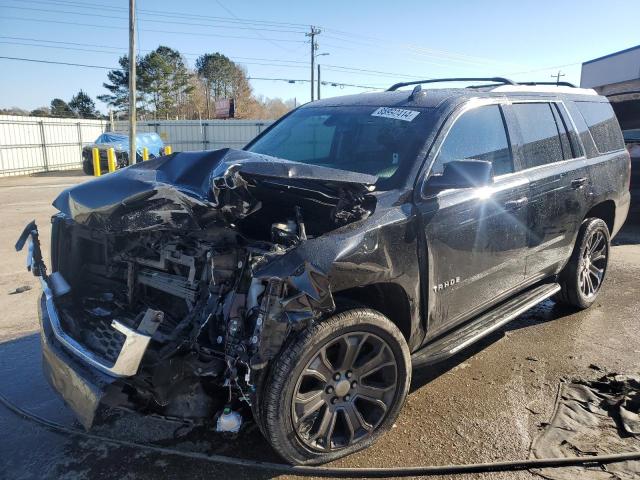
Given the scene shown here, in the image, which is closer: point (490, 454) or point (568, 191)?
point (490, 454)

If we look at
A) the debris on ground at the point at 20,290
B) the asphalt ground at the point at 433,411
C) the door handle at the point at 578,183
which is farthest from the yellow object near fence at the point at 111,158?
the door handle at the point at 578,183

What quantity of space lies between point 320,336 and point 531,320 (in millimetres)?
3140

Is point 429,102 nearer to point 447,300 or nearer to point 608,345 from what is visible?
point 447,300

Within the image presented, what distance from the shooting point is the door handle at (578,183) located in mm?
4285

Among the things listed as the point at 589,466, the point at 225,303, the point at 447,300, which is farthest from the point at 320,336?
the point at 589,466

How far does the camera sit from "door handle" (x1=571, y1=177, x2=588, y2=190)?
4.29 meters

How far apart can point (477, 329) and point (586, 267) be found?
214 centimetres

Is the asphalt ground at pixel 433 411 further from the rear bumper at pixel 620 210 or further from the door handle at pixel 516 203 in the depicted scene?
the door handle at pixel 516 203

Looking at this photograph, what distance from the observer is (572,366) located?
3.88 metres

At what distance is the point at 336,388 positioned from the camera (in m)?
2.71

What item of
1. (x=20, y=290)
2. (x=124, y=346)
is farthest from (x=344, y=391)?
(x=20, y=290)

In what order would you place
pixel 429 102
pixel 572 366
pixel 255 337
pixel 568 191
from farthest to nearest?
pixel 568 191
pixel 572 366
pixel 429 102
pixel 255 337

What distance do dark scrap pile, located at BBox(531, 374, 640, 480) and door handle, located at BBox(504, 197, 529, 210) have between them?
1311 millimetres

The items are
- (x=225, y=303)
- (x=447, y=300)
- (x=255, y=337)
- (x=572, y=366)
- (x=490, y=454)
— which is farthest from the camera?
(x=572, y=366)
